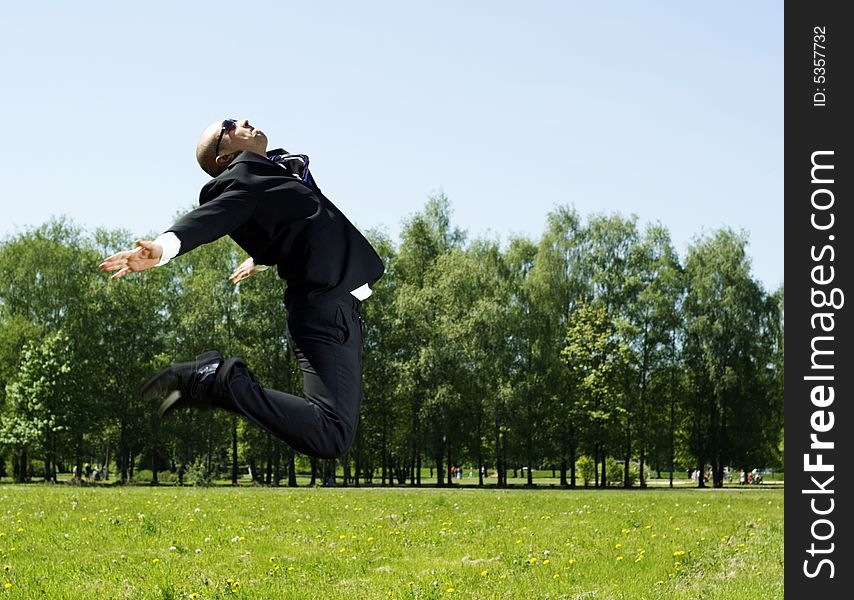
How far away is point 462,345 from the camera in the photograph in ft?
162

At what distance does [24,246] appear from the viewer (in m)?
53.0

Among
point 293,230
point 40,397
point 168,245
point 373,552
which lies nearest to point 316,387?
point 293,230

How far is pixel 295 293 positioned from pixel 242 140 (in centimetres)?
98

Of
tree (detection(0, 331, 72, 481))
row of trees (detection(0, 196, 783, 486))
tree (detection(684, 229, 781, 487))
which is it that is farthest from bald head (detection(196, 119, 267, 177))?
tree (detection(684, 229, 781, 487))

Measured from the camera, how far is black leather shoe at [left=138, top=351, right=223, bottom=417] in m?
4.88

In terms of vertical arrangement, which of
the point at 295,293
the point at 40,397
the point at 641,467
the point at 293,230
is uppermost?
the point at 293,230

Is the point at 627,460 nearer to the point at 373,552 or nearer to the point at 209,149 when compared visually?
the point at 373,552

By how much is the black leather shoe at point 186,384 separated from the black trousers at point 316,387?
0.06 meters

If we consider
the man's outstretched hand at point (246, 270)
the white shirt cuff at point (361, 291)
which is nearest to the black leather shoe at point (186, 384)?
the white shirt cuff at point (361, 291)

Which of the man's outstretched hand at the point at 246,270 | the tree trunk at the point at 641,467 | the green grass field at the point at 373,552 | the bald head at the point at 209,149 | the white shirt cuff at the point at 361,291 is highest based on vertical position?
the bald head at the point at 209,149

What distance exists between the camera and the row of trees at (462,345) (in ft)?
163

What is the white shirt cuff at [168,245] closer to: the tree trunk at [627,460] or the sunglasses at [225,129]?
the sunglasses at [225,129]

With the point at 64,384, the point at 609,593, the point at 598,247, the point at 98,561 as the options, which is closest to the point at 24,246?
the point at 64,384
